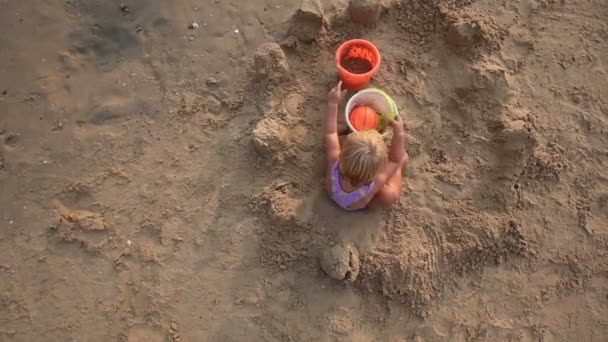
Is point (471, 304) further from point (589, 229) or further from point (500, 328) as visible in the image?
point (589, 229)

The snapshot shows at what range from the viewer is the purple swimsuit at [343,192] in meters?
2.87

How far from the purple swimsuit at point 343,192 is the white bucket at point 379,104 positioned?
36 cm

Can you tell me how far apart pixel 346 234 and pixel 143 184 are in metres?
1.29

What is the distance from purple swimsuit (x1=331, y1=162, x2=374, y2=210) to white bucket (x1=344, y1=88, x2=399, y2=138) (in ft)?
1.19

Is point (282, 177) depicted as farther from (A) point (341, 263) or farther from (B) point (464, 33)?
(B) point (464, 33)

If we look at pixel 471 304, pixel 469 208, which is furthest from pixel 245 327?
pixel 469 208

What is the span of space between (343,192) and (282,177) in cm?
43

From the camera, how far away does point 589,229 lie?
314cm

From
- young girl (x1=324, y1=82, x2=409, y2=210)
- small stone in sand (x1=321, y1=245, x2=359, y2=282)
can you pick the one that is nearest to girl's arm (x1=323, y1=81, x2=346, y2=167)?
young girl (x1=324, y1=82, x2=409, y2=210)

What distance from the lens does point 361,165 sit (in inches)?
101

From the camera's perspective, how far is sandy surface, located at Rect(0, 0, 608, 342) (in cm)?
293

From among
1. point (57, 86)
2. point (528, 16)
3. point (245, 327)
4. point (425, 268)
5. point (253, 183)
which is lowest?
point (245, 327)

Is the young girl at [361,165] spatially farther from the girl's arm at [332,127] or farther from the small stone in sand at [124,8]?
the small stone in sand at [124,8]

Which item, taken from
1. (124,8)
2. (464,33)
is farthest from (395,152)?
(124,8)
